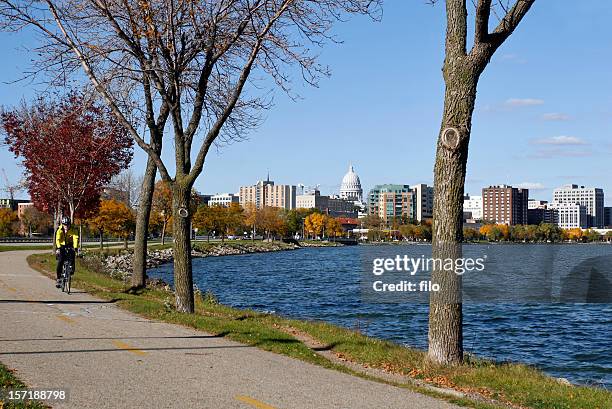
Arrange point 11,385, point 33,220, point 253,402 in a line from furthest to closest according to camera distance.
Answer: point 33,220 → point 11,385 → point 253,402

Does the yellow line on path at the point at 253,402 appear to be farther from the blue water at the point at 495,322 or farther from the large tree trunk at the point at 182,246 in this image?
the blue water at the point at 495,322

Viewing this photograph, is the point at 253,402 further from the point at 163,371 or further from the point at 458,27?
the point at 458,27

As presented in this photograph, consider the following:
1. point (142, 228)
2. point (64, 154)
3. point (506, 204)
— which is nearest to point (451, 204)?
point (142, 228)

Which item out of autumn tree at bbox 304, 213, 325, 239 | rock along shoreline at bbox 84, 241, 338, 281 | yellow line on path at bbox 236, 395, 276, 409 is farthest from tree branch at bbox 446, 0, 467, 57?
autumn tree at bbox 304, 213, 325, 239

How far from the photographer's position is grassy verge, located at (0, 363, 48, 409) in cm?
740

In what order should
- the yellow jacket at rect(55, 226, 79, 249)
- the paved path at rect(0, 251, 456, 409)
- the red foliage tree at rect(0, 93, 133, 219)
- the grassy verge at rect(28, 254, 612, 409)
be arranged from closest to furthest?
the paved path at rect(0, 251, 456, 409), the grassy verge at rect(28, 254, 612, 409), the yellow jacket at rect(55, 226, 79, 249), the red foliage tree at rect(0, 93, 133, 219)

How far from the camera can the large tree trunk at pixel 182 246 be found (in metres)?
17.2

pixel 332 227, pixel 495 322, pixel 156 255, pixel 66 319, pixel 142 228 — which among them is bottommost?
pixel 495 322

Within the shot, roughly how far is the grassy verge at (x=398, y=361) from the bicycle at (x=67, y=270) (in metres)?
3.17

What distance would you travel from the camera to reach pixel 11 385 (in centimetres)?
842

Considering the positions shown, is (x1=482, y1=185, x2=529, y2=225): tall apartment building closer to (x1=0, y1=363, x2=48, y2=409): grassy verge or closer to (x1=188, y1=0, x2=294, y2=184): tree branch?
(x1=188, y1=0, x2=294, y2=184): tree branch

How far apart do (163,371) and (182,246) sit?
7.70m

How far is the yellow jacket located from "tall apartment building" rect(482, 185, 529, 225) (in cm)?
16329

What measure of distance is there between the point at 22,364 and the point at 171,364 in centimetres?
202
